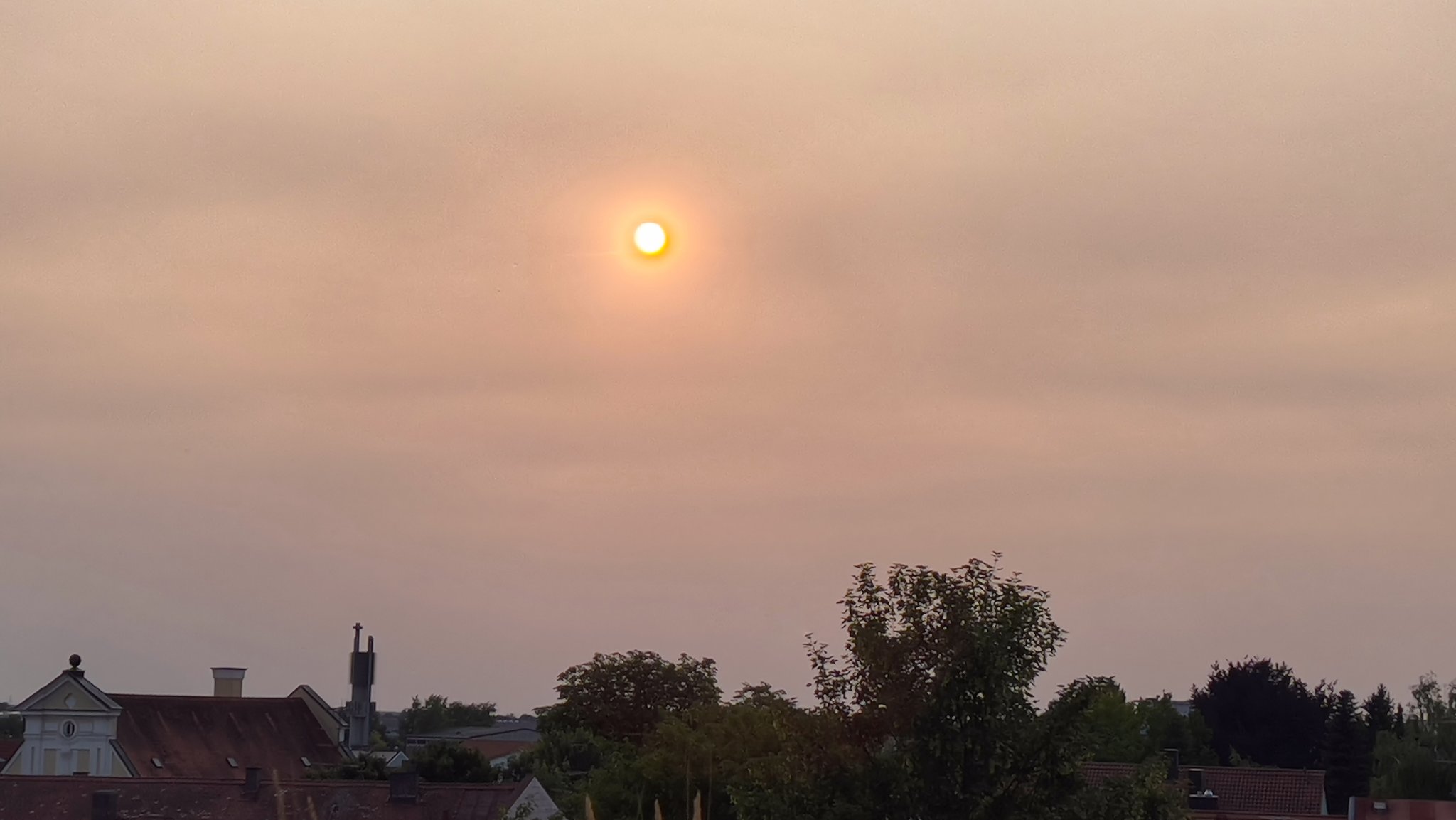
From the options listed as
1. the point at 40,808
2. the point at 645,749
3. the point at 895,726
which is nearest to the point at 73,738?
the point at 40,808

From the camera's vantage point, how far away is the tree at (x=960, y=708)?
29766 mm

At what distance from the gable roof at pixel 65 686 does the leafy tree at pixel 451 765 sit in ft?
54.5

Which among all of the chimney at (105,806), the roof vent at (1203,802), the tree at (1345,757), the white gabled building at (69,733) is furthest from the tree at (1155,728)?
the chimney at (105,806)

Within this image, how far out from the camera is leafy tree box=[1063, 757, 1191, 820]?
97.2ft

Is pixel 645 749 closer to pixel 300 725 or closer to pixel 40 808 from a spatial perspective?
pixel 40 808

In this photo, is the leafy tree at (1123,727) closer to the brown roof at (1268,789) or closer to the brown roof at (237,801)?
the brown roof at (1268,789)

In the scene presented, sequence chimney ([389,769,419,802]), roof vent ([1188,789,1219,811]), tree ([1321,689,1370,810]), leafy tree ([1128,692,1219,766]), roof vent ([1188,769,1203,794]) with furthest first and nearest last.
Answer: leafy tree ([1128,692,1219,766]), tree ([1321,689,1370,810]), roof vent ([1188,769,1203,794]), roof vent ([1188,789,1219,811]), chimney ([389,769,419,802])

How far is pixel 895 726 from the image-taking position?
100ft

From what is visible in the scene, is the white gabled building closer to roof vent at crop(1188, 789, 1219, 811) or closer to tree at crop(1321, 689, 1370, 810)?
roof vent at crop(1188, 789, 1219, 811)

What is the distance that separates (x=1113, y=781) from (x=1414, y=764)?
74.7m

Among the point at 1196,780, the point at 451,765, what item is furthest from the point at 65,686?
the point at 1196,780

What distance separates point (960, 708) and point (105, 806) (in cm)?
4049

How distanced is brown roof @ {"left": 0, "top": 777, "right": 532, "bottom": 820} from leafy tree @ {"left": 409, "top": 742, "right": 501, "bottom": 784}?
15195 millimetres

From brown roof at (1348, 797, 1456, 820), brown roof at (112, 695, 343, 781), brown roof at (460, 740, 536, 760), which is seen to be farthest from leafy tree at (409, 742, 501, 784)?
brown roof at (460, 740, 536, 760)
